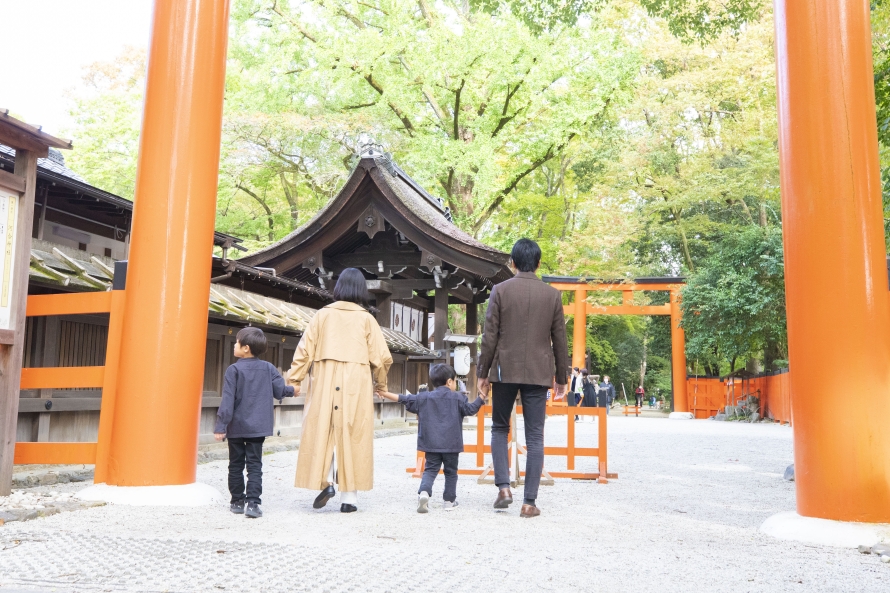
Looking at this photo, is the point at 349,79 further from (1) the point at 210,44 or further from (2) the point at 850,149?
(2) the point at 850,149

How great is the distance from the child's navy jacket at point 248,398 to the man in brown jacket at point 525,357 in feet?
4.57

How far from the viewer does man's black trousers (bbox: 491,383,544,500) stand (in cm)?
474

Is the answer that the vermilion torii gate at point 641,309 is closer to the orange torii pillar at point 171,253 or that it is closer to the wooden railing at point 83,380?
the orange torii pillar at point 171,253

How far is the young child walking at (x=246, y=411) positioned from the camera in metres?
4.62

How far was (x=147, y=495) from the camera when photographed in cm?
463

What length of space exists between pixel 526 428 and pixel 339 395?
49.0 inches

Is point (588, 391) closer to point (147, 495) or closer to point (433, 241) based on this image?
point (433, 241)

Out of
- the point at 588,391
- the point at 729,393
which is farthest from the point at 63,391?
the point at 729,393

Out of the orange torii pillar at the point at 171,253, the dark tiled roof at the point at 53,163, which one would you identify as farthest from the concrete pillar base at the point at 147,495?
the dark tiled roof at the point at 53,163

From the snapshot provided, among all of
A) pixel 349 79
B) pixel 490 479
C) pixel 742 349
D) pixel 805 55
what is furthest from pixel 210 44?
pixel 742 349

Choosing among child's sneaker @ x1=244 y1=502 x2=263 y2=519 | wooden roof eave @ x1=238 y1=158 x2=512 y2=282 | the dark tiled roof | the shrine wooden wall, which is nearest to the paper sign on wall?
the shrine wooden wall

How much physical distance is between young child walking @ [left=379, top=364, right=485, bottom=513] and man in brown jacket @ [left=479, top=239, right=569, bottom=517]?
34cm

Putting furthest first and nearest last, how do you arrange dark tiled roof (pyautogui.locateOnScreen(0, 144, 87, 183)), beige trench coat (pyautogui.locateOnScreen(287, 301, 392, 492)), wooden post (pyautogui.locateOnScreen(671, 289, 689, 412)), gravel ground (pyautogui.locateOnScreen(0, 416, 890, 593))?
wooden post (pyautogui.locateOnScreen(671, 289, 689, 412)), dark tiled roof (pyautogui.locateOnScreen(0, 144, 87, 183)), beige trench coat (pyautogui.locateOnScreen(287, 301, 392, 492)), gravel ground (pyautogui.locateOnScreen(0, 416, 890, 593))

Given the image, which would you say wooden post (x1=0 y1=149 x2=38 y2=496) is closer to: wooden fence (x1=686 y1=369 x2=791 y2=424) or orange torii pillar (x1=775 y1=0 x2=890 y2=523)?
orange torii pillar (x1=775 y1=0 x2=890 y2=523)
